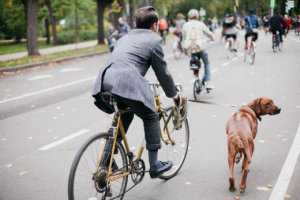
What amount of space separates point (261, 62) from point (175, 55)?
→ 454 centimetres

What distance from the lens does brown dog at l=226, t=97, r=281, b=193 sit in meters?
5.27

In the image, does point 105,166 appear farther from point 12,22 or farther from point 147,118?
point 12,22

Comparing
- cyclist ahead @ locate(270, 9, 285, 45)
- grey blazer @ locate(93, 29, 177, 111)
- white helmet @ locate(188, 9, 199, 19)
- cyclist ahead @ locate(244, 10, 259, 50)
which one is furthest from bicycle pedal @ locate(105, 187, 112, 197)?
cyclist ahead @ locate(270, 9, 285, 45)

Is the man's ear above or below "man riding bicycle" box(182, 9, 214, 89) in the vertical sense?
above

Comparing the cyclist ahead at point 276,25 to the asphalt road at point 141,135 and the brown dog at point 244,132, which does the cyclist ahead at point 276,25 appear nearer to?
the asphalt road at point 141,135

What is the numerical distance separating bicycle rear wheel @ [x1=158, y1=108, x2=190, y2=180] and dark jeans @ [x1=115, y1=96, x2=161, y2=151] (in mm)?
A: 872

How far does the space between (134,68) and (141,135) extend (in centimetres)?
357

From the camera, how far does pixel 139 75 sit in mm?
4727

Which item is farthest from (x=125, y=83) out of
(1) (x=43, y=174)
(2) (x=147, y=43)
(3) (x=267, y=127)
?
(3) (x=267, y=127)

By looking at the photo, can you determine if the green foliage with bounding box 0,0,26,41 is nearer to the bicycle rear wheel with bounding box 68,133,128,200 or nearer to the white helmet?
the white helmet

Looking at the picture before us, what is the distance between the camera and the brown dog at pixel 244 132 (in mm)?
5266

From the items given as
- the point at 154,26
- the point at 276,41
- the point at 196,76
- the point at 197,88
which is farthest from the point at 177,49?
the point at 154,26

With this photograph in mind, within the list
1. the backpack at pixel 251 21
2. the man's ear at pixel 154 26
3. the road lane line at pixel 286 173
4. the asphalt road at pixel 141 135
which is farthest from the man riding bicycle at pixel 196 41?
the man's ear at pixel 154 26

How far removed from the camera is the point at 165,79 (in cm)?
505
